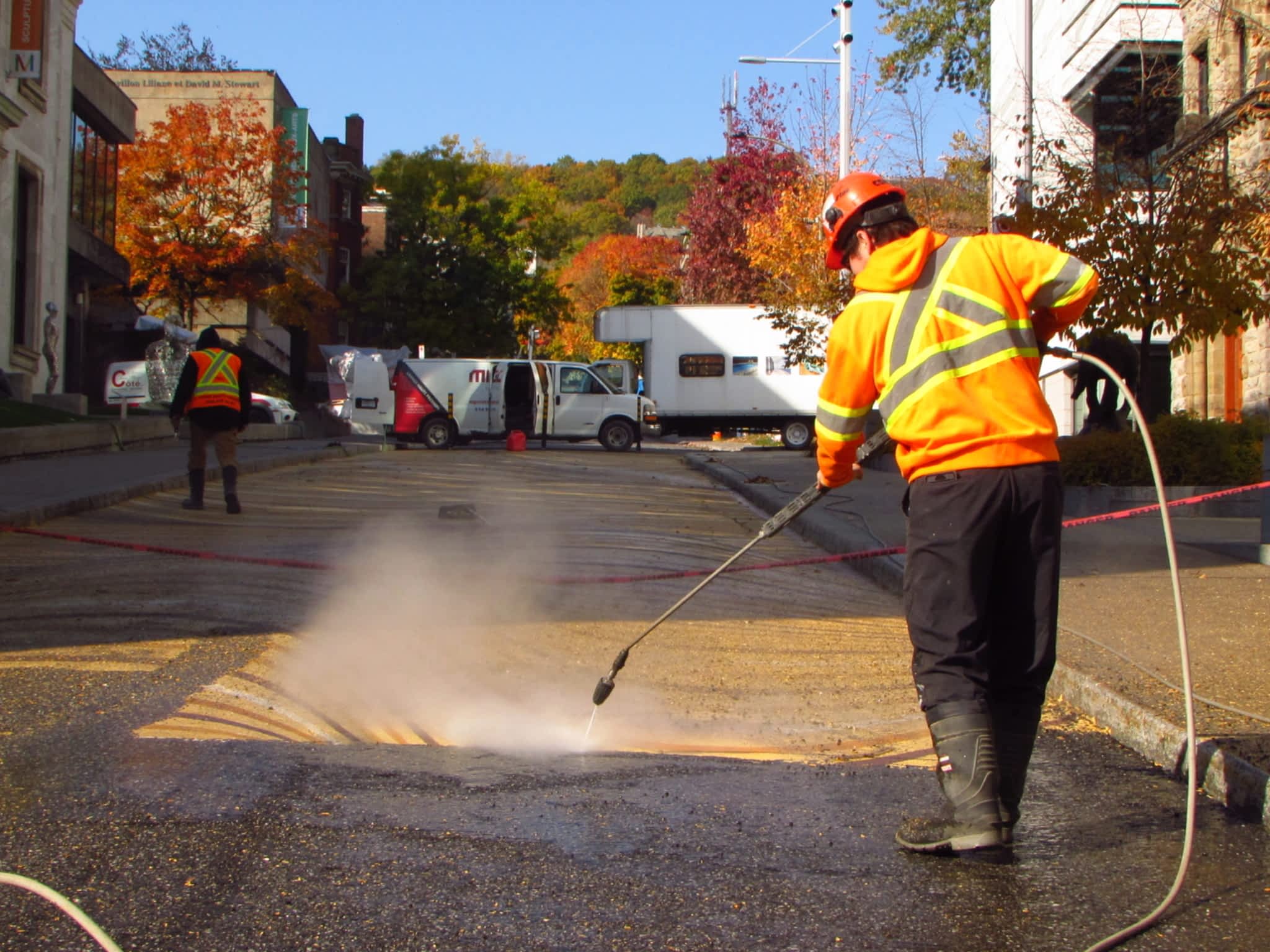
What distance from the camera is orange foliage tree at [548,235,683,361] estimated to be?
→ 66062 mm

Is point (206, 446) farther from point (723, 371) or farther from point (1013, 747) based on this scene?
point (723, 371)

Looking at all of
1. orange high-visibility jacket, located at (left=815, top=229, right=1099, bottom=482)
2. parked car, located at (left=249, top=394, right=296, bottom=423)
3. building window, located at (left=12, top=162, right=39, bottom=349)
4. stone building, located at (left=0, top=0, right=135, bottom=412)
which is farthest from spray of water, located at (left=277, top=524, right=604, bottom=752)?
parked car, located at (left=249, top=394, right=296, bottom=423)

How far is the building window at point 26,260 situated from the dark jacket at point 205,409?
582 inches

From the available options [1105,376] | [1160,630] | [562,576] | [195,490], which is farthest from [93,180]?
[1160,630]

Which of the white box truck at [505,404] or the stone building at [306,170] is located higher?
the stone building at [306,170]

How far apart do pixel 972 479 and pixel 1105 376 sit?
32.1ft

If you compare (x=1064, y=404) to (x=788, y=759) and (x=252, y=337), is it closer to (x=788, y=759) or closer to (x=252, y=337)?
(x=788, y=759)

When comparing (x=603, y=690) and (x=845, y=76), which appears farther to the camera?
(x=845, y=76)

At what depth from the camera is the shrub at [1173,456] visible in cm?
1362

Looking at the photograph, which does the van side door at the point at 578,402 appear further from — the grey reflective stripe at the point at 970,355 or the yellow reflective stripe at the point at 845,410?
the grey reflective stripe at the point at 970,355

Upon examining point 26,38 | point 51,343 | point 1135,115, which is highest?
point 26,38

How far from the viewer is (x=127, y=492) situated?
13.5 m

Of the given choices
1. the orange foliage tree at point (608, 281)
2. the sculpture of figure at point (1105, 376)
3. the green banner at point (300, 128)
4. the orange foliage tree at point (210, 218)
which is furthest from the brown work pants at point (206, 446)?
the orange foliage tree at point (608, 281)

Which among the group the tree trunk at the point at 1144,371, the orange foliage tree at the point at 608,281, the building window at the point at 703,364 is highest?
the orange foliage tree at the point at 608,281
